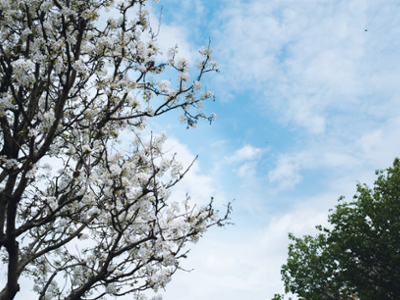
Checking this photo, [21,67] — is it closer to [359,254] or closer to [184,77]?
A: [184,77]

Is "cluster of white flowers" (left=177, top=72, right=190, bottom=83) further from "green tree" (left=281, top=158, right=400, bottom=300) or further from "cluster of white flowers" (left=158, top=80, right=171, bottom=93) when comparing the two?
"green tree" (left=281, top=158, right=400, bottom=300)

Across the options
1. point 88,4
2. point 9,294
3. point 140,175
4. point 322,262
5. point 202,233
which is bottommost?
point 9,294

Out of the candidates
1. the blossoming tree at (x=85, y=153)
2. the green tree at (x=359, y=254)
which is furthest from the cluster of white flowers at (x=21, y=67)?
the green tree at (x=359, y=254)

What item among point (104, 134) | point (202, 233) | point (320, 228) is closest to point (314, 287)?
point (320, 228)

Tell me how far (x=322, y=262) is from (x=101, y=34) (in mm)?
21097

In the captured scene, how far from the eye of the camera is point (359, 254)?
801 inches

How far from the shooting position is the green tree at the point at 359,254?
62.7ft

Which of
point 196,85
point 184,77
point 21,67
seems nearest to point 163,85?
point 184,77

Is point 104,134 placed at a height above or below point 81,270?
above

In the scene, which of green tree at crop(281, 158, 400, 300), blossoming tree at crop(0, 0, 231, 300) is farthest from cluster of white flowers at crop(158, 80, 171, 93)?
green tree at crop(281, 158, 400, 300)

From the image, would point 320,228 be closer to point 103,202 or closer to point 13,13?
point 103,202

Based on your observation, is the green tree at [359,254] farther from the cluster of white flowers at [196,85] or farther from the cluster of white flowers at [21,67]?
the cluster of white flowers at [21,67]

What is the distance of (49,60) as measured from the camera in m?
8.34

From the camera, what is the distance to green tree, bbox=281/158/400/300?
19.1m
